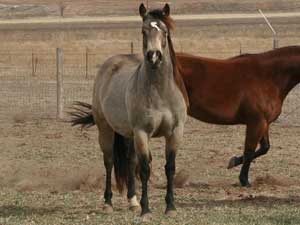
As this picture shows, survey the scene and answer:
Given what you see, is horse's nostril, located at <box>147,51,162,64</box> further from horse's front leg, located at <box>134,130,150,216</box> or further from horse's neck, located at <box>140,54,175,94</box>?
horse's front leg, located at <box>134,130,150,216</box>

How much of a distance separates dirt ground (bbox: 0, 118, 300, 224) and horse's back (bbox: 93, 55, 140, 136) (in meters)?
0.95

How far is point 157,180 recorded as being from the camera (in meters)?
11.3

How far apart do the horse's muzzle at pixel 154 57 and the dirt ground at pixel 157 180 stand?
1.47 metres

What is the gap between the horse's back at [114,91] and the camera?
9016mm

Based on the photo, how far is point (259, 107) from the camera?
448 inches

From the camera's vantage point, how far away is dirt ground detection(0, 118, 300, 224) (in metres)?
8.69

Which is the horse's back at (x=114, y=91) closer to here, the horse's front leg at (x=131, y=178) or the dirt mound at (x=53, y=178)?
the horse's front leg at (x=131, y=178)

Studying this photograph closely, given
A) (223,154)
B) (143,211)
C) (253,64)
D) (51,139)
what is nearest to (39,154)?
(51,139)

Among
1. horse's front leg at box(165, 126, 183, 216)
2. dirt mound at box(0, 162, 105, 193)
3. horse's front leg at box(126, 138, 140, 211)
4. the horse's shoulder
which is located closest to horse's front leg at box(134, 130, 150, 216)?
horse's front leg at box(165, 126, 183, 216)

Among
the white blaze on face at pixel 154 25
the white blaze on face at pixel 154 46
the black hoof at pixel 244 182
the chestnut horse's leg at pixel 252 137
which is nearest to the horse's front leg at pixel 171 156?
the white blaze on face at pixel 154 46

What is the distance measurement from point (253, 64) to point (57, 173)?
2948 millimetres

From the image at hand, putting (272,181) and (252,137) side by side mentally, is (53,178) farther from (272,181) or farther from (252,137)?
(272,181)

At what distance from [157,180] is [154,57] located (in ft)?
12.3

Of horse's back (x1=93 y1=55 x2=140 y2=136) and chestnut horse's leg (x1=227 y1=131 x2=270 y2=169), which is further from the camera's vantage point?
chestnut horse's leg (x1=227 y1=131 x2=270 y2=169)
